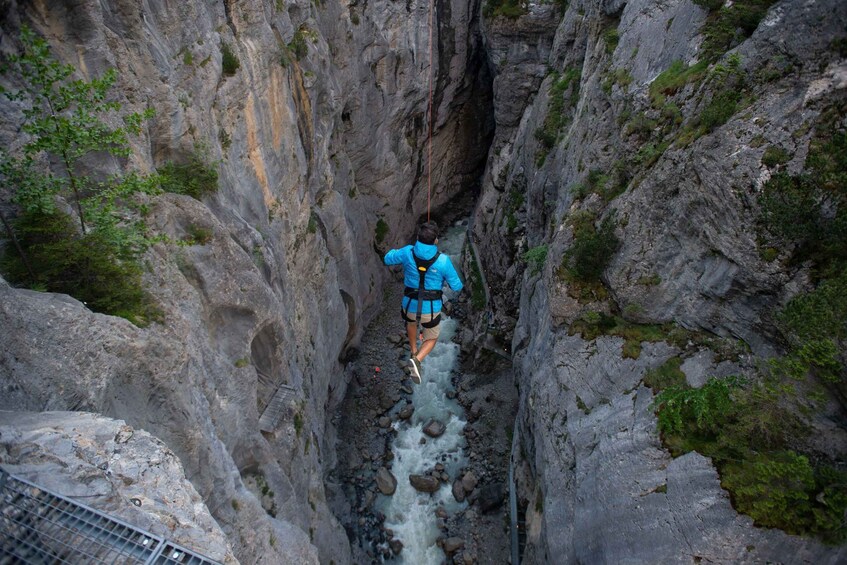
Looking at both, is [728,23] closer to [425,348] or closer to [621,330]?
[621,330]

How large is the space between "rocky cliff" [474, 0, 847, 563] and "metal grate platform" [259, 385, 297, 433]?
6150mm

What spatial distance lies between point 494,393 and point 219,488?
13.9m

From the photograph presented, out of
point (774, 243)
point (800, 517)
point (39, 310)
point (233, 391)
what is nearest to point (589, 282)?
point (774, 243)

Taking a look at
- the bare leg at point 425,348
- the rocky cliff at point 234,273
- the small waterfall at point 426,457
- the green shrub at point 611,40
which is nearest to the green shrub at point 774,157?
the bare leg at point 425,348

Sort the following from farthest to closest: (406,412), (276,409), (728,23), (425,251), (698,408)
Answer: (406,412), (276,409), (425,251), (728,23), (698,408)

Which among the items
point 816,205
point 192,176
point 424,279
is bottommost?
point 192,176

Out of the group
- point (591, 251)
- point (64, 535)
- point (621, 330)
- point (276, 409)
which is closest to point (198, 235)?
point (276, 409)

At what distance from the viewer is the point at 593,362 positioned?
10727 millimetres

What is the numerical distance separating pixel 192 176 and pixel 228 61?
12.3 feet

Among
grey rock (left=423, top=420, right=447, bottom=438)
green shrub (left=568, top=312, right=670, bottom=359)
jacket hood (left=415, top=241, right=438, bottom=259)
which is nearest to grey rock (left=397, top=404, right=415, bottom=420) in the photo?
grey rock (left=423, top=420, right=447, bottom=438)

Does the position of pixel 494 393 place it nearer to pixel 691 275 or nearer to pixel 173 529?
pixel 691 275

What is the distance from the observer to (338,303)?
1888 centimetres

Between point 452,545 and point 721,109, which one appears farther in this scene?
point 452,545

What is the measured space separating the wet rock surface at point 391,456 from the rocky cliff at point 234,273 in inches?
46.9
